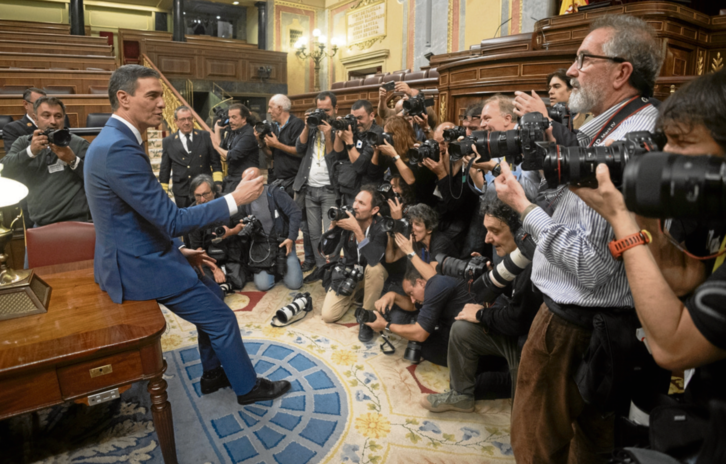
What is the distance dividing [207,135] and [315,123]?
1.24 meters

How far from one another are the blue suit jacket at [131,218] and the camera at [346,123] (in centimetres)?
163

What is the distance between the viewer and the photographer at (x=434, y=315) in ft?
7.34

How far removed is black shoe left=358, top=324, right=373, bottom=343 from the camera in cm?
266

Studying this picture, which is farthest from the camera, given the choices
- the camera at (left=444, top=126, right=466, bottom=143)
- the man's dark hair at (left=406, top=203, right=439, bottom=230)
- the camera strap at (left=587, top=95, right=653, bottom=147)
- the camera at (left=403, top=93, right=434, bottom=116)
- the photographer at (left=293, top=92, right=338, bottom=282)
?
the photographer at (left=293, top=92, right=338, bottom=282)

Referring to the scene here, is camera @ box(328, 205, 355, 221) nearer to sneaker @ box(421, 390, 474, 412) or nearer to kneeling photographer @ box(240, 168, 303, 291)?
kneeling photographer @ box(240, 168, 303, 291)

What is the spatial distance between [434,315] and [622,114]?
4.33 feet

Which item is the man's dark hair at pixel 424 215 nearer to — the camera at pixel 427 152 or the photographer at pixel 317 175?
the camera at pixel 427 152

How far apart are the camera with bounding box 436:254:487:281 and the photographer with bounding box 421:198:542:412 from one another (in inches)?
3.8

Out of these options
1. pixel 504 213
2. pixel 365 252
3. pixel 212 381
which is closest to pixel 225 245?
pixel 365 252

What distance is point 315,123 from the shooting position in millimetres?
3338

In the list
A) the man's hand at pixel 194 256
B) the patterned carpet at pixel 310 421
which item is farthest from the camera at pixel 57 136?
the patterned carpet at pixel 310 421

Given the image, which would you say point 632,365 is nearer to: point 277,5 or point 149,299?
point 149,299

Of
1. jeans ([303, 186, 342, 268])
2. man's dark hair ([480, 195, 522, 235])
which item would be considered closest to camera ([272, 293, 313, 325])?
jeans ([303, 186, 342, 268])

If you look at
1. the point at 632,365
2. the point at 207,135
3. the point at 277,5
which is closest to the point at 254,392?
the point at 632,365
